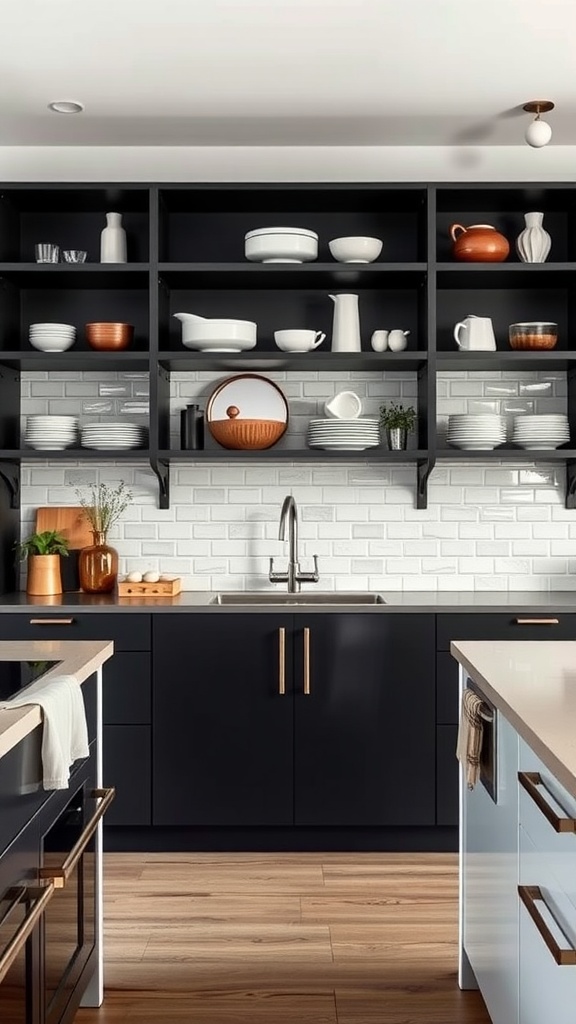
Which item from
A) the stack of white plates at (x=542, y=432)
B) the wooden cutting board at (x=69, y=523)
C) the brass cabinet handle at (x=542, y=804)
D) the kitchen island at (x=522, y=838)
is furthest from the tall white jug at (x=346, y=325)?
the brass cabinet handle at (x=542, y=804)

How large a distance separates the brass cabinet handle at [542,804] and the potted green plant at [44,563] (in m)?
2.65

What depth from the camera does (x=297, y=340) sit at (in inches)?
163

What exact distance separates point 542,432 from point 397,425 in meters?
0.57

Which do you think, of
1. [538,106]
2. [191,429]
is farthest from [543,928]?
[538,106]

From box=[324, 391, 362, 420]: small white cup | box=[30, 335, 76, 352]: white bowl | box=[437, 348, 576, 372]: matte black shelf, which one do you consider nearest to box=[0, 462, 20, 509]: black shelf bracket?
box=[30, 335, 76, 352]: white bowl

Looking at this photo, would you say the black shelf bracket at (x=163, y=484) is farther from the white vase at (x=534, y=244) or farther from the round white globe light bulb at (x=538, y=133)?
the round white globe light bulb at (x=538, y=133)

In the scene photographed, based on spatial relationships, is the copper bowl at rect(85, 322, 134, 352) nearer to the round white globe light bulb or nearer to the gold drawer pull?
the gold drawer pull

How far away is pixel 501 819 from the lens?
219 cm

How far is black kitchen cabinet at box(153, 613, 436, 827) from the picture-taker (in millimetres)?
3848

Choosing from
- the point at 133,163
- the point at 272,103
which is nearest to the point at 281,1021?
the point at 272,103

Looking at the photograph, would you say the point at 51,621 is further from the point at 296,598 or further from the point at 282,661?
the point at 296,598

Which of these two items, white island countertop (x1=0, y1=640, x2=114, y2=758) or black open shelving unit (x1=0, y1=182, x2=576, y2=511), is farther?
black open shelving unit (x1=0, y1=182, x2=576, y2=511)

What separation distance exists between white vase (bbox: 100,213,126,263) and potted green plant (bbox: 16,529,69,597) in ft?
3.69

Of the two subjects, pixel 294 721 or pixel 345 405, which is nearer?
pixel 294 721
